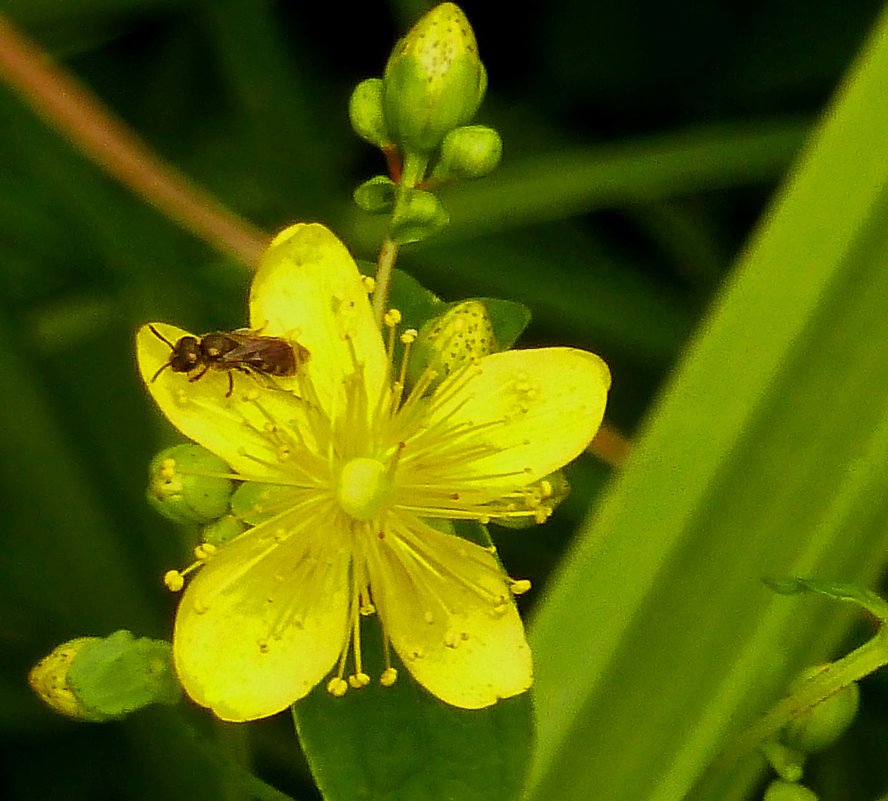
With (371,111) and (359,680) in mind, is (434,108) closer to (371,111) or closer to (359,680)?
(371,111)

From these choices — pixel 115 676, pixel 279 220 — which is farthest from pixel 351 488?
pixel 279 220

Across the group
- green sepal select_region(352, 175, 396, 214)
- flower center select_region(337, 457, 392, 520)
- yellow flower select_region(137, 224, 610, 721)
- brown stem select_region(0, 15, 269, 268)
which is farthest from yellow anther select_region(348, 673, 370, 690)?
brown stem select_region(0, 15, 269, 268)

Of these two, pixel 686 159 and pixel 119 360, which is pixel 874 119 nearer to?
pixel 686 159

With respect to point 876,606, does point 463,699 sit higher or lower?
lower

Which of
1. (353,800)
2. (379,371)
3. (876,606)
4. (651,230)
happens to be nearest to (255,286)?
(379,371)

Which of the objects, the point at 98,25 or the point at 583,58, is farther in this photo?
the point at 583,58

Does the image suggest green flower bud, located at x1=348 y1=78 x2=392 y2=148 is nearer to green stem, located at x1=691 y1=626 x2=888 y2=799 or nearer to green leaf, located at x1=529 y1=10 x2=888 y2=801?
green leaf, located at x1=529 y1=10 x2=888 y2=801

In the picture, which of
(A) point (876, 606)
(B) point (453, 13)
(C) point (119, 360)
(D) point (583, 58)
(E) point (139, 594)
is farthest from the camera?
(D) point (583, 58)
